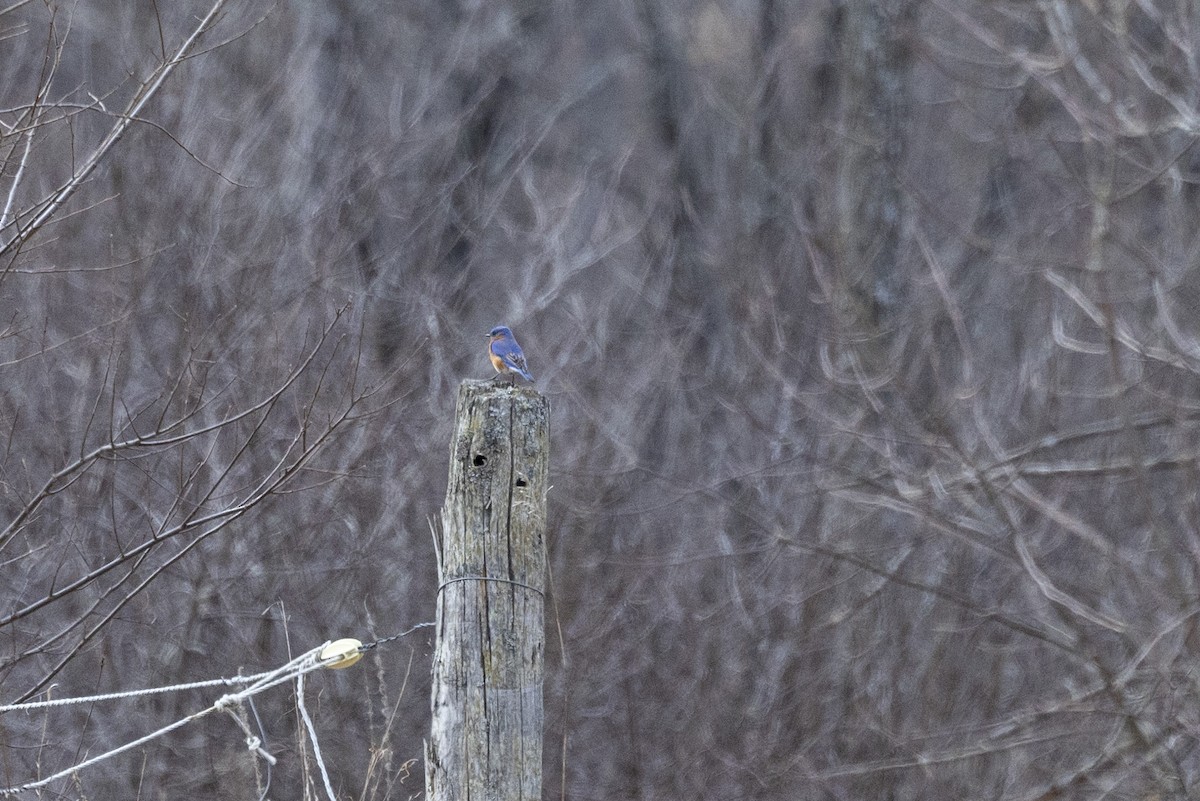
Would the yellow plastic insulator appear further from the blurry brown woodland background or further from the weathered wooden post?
the blurry brown woodland background

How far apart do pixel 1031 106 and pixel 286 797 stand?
703cm

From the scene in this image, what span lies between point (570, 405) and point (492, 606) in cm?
722

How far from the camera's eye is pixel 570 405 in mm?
10039

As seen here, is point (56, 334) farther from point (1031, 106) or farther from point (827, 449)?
point (1031, 106)

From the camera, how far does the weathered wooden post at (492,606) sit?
2.76 meters

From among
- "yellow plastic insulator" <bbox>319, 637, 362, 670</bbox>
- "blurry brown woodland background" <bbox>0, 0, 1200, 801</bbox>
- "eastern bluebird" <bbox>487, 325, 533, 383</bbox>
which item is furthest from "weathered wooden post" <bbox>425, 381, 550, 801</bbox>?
"blurry brown woodland background" <bbox>0, 0, 1200, 801</bbox>

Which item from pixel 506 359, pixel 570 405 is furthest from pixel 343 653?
pixel 570 405

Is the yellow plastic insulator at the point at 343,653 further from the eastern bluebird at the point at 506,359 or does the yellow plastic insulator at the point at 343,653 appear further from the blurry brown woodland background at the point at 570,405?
the blurry brown woodland background at the point at 570,405

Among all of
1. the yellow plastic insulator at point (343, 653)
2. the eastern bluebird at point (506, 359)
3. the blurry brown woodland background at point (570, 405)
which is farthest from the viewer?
the blurry brown woodland background at point (570, 405)

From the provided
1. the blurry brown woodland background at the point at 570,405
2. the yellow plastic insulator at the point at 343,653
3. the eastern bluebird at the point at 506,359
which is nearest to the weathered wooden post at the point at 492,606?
the yellow plastic insulator at the point at 343,653

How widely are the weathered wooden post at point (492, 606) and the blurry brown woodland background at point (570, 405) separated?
3.48 m

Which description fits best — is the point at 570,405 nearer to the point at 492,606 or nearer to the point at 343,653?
the point at 343,653

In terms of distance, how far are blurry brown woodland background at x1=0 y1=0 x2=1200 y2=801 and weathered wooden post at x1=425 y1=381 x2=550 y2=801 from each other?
348 centimetres

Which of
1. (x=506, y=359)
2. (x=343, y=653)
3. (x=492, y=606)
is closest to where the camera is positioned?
(x=492, y=606)
